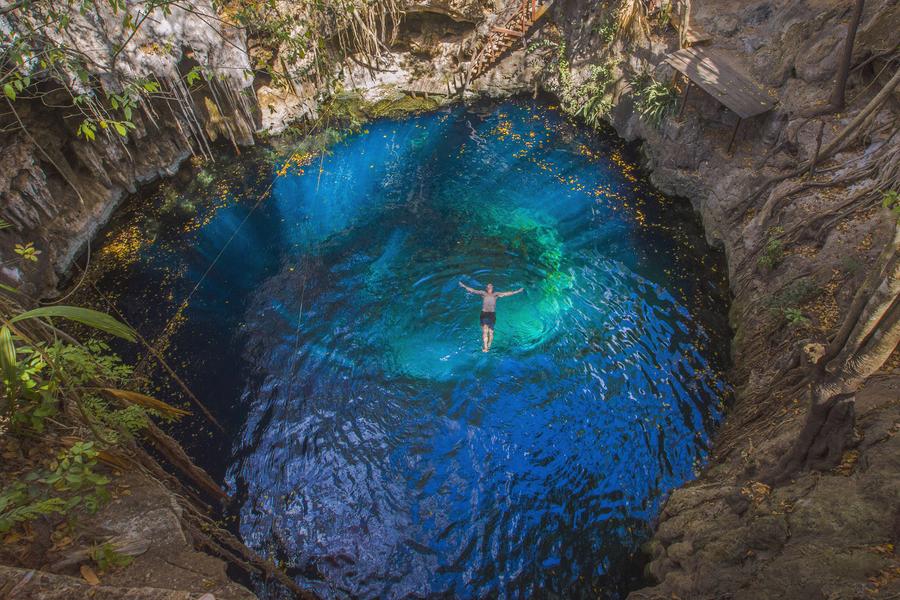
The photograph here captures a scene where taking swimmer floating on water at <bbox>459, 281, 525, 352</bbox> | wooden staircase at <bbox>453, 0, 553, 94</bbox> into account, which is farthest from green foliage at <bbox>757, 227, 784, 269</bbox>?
wooden staircase at <bbox>453, 0, 553, 94</bbox>

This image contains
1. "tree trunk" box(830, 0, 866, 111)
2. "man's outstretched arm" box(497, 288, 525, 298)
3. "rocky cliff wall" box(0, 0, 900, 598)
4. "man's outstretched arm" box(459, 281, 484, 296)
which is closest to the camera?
"rocky cliff wall" box(0, 0, 900, 598)

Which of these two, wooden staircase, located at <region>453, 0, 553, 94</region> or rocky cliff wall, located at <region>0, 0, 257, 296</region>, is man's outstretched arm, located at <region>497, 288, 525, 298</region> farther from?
wooden staircase, located at <region>453, 0, 553, 94</region>

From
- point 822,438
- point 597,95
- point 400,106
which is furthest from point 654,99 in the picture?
point 822,438

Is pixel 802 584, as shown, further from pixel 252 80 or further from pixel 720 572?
pixel 252 80

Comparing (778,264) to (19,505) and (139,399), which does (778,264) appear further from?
(19,505)

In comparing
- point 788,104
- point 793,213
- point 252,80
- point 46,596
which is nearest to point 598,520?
point 46,596

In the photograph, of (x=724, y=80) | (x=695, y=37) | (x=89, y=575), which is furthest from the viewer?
(x=695, y=37)
